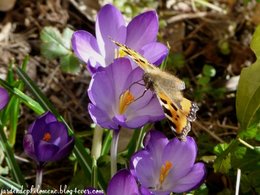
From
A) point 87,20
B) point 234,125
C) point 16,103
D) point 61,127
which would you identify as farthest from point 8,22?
point 61,127

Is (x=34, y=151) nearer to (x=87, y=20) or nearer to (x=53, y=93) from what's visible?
(x=53, y=93)

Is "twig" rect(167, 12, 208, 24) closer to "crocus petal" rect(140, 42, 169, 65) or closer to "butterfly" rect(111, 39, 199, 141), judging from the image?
"crocus petal" rect(140, 42, 169, 65)

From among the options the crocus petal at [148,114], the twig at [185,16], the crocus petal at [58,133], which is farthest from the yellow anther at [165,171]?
the twig at [185,16]

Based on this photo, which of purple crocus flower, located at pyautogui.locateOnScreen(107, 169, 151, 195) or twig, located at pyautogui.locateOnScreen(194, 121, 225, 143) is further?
twig, located at pyautogui.locateOnScreen(194, 121, 225, 143)

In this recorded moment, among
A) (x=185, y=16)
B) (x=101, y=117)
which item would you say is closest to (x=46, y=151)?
(x=101, y=117)

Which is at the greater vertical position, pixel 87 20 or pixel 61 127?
pixel 61 127

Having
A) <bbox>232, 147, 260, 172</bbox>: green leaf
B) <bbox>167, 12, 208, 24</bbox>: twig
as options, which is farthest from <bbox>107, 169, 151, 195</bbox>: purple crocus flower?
<bbox>167, 12, 208, 24</bbox>: twig
